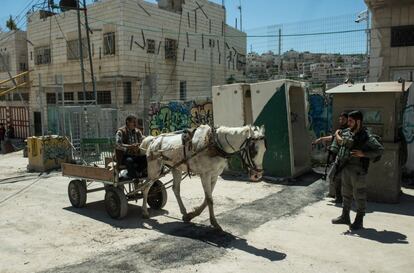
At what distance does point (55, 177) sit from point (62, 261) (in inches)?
314

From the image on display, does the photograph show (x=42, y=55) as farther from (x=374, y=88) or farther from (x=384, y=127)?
(x=384, y=127)

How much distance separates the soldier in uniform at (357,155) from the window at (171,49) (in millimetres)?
18274

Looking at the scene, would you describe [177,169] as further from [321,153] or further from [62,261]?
[321,153]

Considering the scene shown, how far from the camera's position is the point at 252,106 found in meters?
11.3

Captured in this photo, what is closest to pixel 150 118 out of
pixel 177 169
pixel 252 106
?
pixel 252 106

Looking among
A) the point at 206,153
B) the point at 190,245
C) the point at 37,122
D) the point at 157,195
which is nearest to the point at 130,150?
the point at 157,195

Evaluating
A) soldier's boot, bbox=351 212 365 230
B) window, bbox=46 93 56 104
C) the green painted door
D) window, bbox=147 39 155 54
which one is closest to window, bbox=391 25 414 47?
the green painted door

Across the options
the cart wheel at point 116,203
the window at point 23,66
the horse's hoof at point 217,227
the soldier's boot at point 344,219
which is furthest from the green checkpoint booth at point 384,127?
the window at point 23,66

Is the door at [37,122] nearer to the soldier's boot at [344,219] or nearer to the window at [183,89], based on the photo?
the window at [183,89]

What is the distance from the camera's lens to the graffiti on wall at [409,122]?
1080 cm

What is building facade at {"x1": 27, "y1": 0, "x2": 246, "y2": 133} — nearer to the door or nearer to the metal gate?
the door

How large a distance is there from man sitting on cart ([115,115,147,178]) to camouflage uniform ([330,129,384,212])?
3.69 metres

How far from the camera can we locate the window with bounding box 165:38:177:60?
23812 millimetres

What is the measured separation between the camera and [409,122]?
10.8 m
